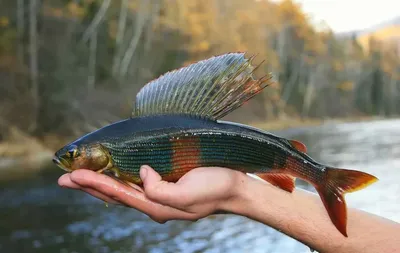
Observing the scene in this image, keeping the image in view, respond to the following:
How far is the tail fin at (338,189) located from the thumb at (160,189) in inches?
22.8

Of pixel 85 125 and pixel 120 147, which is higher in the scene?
pixel 120 147

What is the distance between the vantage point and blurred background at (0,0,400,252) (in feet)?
49.4

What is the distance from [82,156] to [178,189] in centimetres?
41

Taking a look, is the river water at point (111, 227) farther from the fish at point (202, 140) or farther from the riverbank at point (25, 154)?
the fish at point (202, 140)

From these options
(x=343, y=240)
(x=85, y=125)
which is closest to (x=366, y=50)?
(x=85, y=125)

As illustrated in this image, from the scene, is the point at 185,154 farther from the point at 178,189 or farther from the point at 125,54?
the point at 125,54

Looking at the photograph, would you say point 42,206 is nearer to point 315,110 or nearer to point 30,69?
point 30,69

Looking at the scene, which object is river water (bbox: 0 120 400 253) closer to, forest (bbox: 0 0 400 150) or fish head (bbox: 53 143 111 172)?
forest (bbox: 0 0 400 150)

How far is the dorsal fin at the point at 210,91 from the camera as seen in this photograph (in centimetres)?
258

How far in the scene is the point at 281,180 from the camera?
8.77 feet

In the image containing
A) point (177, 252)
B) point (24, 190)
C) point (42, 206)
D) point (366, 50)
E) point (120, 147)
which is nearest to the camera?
point (120, 147)

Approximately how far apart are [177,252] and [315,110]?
67.9 m

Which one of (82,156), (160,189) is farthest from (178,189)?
(82,156)

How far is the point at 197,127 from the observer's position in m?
2.56
